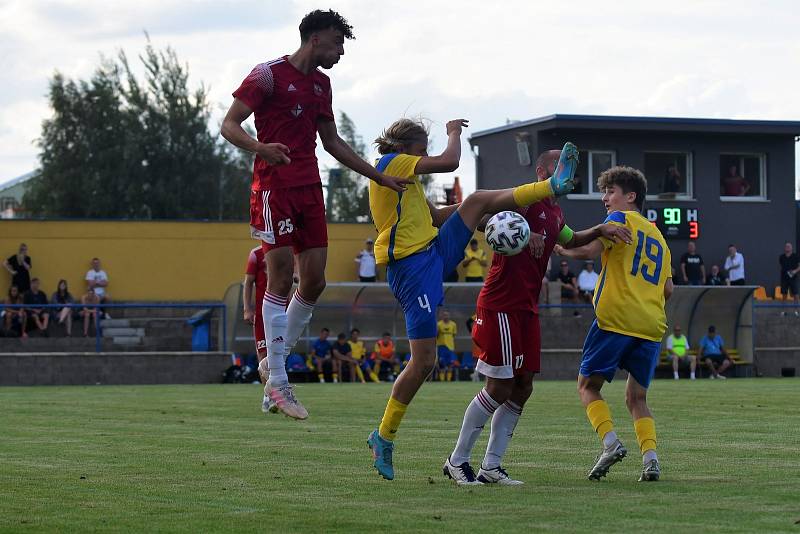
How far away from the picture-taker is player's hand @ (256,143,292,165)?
28.6ft

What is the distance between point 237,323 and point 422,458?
70.5ft

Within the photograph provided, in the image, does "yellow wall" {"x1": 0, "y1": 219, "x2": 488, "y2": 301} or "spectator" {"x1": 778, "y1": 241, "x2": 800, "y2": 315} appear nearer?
"yellow wall" {"x1": 0, "y1": 219, "x2": 488, "y2": 301}

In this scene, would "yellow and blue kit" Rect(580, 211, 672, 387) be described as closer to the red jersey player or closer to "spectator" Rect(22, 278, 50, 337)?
the red jersey player

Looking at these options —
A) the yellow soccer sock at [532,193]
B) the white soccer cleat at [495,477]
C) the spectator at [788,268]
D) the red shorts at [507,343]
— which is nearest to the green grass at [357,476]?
the white soccer cleat at [495,477]

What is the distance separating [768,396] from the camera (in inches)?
776

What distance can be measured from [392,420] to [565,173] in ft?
6.29

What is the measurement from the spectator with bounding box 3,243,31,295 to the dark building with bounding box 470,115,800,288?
16.3 meters

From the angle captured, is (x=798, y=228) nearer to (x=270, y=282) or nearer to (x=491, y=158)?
(x=491, y=158)

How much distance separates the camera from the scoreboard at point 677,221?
39750 millimetres

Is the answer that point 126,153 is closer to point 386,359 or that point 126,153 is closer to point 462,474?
point 386,359

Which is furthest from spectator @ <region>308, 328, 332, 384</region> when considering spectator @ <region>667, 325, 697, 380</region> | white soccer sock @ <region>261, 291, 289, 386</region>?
white soccer sock @ <region>261, 291, 289, 386</region>

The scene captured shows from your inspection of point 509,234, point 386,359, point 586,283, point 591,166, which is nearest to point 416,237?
point 509,234

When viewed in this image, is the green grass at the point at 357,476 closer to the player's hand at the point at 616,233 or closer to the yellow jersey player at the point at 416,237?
the yellow jersey player at the point at 416,237

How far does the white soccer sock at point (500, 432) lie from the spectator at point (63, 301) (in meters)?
23.0
